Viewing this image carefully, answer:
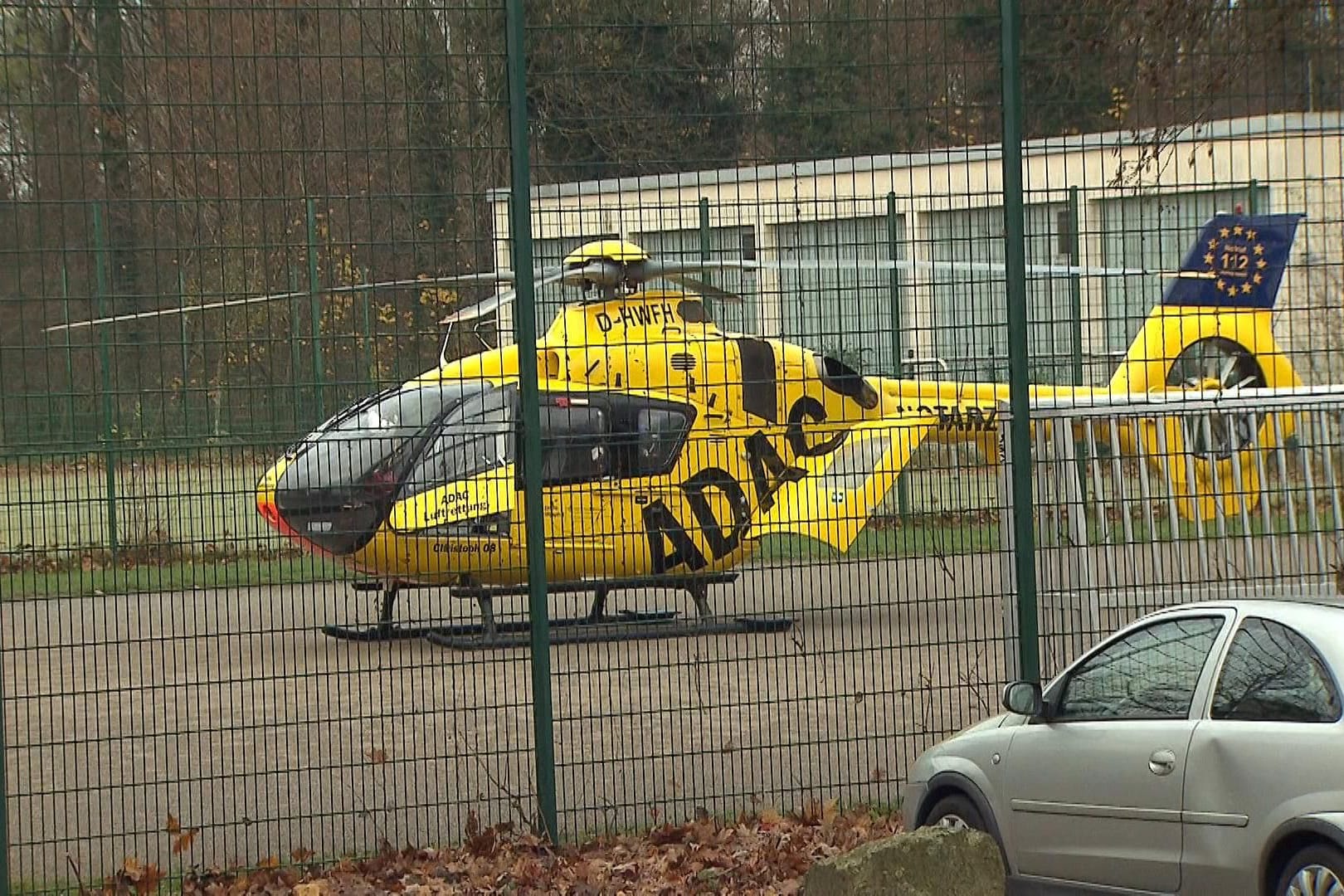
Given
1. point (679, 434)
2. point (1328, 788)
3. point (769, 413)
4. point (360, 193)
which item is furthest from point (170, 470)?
point (1328, 788)

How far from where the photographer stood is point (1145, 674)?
289 inches

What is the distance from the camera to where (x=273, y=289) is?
8.95 metres

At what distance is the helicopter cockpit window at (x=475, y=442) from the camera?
364 inches

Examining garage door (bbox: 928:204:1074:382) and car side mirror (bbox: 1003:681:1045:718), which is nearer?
car side mirror (bbox: 1003:681:1045:718)

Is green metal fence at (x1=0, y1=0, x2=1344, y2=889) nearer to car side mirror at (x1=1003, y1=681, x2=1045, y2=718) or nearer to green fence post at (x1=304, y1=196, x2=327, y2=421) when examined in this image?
green fence post at (x1=304, y1=196, x2=327, y2=421)

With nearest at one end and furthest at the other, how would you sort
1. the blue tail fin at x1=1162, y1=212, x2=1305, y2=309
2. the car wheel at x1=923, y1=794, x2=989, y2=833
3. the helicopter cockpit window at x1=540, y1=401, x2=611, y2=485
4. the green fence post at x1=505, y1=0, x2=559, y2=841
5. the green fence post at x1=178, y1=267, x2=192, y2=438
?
the car wheel at x1=923, y1=794, x2=989, y2=833 → the green fence post at x1=178, y1=267, x2=192, y2=438 → the green fence post at x1=505, y1=0, x2=559, y2=841 → the helicopter cockpit window at x1=540, y1=401, x2=611, y2=485 → the blue tail fin at x1=1162, y1=212, x2=1305, y2=309

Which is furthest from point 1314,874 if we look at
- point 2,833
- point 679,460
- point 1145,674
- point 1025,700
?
point 2,833

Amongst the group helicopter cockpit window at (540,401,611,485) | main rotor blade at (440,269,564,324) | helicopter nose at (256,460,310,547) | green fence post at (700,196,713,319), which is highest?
green fence post at (700,196,713,319)

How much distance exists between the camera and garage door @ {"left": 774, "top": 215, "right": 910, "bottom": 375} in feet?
31.0

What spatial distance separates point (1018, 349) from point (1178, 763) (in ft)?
10.6

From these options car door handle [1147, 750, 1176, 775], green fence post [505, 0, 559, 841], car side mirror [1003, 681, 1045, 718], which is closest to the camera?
car door handle [1147, 750, 1176, 775]

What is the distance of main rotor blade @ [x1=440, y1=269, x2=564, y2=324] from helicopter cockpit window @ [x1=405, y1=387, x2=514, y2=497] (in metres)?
0.45

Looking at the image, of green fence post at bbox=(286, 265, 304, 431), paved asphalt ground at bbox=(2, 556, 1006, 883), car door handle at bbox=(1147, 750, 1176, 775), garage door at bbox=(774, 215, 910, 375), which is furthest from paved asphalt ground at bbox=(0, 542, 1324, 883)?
car door handle at bbox=(1147, 750, 1176, 775)

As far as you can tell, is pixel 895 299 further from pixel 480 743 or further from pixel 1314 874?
pixel 480 743
